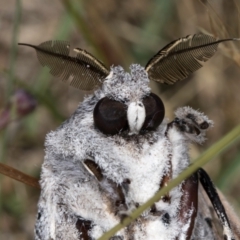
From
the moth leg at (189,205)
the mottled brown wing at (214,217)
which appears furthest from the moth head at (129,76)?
the mottled brown wing at (214,217)

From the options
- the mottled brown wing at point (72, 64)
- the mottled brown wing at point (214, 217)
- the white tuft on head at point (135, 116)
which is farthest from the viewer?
the mottled brown wing at point (214, 217)

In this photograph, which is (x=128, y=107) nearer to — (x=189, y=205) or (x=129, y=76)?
(x=129, y=76)

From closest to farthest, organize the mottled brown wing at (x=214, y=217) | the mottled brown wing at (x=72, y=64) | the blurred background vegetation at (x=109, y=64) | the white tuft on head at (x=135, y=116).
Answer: the white tuft on head at (x=135, y=116)
the mottled brown wing at (x=72, y=64)
the mottled brown wing at (x=214, y=217)
the blurred background vegetation at (x=109, y=64)

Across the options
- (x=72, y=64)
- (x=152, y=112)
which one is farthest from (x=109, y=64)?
A: (x=152, y=112)

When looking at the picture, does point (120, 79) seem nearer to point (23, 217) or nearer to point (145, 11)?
point (23, 217)

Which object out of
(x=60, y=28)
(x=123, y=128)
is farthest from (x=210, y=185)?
(x=60, y=28)

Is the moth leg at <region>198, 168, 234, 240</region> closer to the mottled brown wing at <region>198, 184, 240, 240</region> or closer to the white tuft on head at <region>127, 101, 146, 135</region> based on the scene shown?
the mottled brown wing at <region>198, 184, 240, 240</region>

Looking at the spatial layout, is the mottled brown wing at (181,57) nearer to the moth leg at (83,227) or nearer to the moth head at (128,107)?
the moth head at (128,107)
